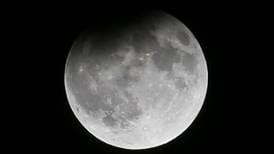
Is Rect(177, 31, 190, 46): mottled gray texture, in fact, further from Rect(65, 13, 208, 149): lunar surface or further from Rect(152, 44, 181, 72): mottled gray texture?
Rect(152, 44, 181, 72): mottled gray texture

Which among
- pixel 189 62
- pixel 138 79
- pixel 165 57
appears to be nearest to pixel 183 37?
pixel 189 62

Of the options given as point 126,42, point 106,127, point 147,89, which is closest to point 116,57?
point 126,42

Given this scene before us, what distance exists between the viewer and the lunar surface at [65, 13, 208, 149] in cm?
425

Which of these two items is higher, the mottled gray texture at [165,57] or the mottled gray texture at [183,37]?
the mottled gray texture at [183,37]

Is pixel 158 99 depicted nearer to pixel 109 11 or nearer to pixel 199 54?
pixel 199 54

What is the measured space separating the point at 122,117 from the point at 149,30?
0.93 m

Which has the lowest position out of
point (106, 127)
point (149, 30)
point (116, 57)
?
point (106, 127)

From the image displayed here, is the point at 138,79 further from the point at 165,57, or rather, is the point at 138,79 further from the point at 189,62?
the point at 189,62

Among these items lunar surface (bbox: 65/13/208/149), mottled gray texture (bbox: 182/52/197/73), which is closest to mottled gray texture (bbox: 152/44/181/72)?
lunar surface (bbox: 65/13/208/149)

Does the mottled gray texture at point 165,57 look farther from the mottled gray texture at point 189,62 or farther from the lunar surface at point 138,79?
the mottled gray texture at point 189,62

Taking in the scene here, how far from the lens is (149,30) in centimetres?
436

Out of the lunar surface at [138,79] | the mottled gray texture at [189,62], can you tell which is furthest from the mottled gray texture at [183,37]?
the mottled gray texture at [189,62]

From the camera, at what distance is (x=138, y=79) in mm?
4211

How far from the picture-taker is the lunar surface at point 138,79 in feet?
13.9
